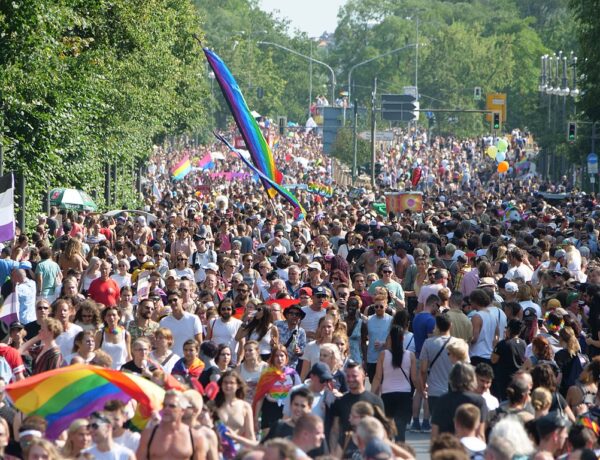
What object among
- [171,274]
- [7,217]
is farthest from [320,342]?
[7,217]

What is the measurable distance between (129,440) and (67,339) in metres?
3.87

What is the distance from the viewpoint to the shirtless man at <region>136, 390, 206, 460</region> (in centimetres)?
1064

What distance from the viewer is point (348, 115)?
123125 millimetres

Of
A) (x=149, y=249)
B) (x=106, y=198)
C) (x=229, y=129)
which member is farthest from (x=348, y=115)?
(x=149, y=249)

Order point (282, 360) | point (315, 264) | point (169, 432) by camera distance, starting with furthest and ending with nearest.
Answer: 1. point (315, 264)
2. point (282, 360)
3. point (169, 432)

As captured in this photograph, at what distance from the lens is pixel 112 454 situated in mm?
10281

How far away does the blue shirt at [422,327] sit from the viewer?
16156mm

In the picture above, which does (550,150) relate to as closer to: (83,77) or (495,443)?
(83,77)

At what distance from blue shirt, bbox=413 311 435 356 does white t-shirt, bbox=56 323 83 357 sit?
10.3ft

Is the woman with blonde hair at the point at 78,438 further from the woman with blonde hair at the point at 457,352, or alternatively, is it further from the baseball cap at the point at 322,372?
the woman with blonde hair at the point at 457,352

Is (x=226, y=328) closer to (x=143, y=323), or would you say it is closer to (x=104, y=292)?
(x=143, y=323)

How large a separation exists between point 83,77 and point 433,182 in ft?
149

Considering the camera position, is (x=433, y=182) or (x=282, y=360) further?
(x=433, y=182)

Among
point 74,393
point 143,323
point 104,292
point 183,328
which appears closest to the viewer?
point 74,393
